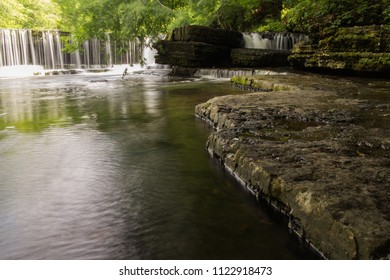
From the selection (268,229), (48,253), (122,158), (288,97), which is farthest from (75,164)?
(288,97)

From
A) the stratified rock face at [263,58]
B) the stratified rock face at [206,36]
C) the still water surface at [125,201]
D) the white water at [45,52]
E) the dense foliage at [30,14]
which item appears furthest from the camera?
the dense foliage at [30,14]

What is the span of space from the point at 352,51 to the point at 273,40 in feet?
24.4

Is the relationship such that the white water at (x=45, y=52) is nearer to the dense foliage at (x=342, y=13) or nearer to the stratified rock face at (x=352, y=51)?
the dense foliage at (x=342, y=13)

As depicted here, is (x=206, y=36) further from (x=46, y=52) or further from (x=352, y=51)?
(x=46, y=52)

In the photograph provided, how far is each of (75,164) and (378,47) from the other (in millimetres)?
8763

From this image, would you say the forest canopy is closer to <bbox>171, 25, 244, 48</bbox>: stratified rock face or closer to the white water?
<bbox>171, 25, 244, 48</bbox>: stratified rock face

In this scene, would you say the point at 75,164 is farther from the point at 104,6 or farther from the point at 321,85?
the point at 104,6

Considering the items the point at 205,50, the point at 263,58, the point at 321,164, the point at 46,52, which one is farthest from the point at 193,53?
the point at 321,164

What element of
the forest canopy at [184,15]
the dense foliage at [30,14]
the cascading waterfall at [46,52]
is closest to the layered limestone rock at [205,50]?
the forest canopy at [184,15]

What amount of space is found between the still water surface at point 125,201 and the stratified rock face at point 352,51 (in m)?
→ 6.50

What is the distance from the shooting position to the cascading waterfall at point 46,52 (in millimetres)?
21422

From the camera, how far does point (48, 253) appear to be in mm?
2016

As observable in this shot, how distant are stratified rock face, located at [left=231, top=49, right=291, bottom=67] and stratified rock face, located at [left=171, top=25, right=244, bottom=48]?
165 cm

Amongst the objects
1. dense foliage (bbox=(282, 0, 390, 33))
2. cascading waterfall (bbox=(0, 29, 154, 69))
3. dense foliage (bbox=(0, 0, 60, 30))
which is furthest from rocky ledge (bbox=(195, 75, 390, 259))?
dense foliage (bbox=(0, 0, 60, 30))
